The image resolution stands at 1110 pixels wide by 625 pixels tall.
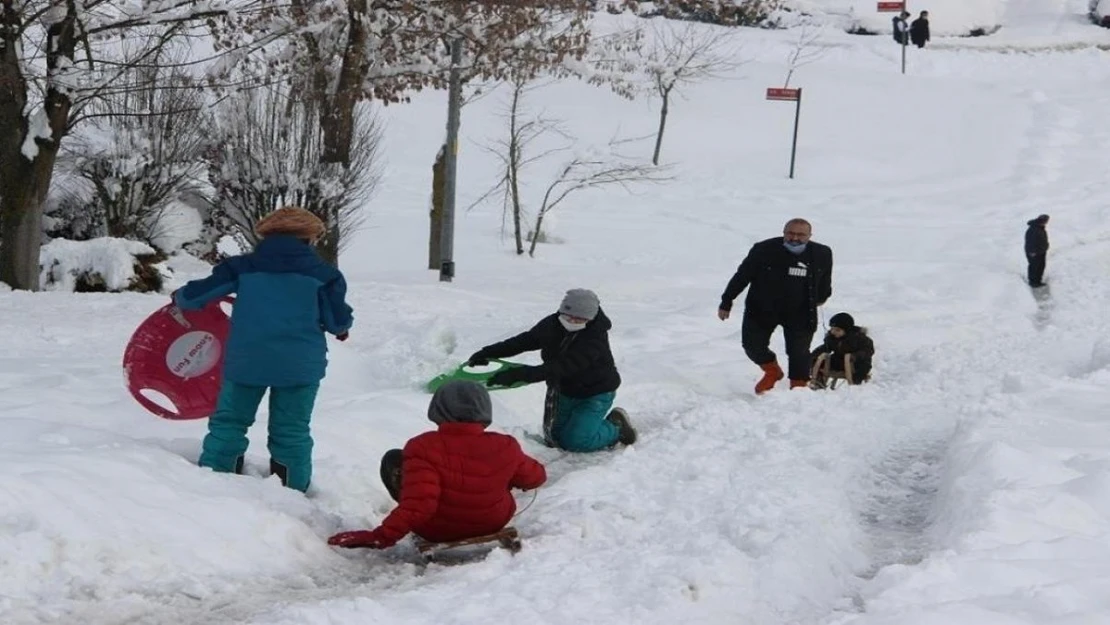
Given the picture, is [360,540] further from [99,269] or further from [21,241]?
[99,269]

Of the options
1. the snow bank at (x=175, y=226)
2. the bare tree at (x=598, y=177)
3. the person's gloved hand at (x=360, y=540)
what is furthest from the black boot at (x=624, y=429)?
the bare tree at (x=598, y=177)

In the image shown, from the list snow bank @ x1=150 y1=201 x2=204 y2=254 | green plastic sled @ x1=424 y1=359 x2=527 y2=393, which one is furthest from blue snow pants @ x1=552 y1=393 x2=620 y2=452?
snow bank @ x1=150 y1=201 x2=204 y2=254

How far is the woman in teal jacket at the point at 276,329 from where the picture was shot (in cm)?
575

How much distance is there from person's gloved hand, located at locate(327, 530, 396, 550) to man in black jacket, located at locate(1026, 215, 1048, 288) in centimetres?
1581

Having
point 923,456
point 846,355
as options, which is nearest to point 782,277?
point 846,355

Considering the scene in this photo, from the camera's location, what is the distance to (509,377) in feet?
24.7

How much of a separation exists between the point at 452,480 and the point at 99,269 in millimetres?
11789

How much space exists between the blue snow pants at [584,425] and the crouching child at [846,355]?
13.0ft

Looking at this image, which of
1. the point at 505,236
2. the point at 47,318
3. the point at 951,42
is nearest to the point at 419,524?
the point at 47,318

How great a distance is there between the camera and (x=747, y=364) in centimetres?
1198

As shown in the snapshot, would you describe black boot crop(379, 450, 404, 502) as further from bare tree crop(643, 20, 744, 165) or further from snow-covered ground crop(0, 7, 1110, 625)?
bare tree crop(643, 20, 744, 165)

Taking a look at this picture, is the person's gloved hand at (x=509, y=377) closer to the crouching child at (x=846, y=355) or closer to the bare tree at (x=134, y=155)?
the crouching child at (x=846, y=355)

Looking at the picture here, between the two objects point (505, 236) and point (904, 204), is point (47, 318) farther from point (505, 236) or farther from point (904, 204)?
point (904, 204)

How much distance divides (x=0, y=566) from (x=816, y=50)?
43.0 metres
